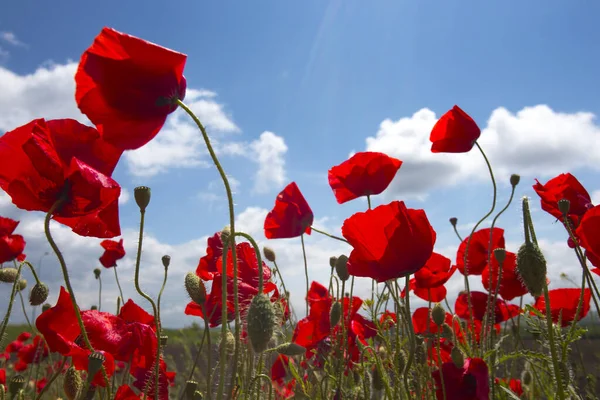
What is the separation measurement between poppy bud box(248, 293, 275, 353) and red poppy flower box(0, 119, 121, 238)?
0.45 meters

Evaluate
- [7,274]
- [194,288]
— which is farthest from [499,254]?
[7,274]

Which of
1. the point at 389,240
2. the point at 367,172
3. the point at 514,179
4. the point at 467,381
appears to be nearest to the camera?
the point at 389,240

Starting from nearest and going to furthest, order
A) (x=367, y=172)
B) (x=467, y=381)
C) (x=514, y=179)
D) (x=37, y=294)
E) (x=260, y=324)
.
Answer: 1. (x=260, y=324)
2. (x=467, y=381)
3. (x=37, y=294)
4. (x=367, y=172)
5. (x=514, y=179)

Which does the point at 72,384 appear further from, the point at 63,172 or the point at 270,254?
the point at 270,254

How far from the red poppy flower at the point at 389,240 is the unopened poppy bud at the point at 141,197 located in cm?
62

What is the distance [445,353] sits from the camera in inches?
106

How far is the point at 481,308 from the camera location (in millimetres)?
3000

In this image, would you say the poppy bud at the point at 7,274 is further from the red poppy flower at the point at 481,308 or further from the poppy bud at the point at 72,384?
the red poppy flower at the point at 481,308

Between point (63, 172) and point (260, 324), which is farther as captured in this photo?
point (63, 172)

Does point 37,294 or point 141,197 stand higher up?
point 141,197

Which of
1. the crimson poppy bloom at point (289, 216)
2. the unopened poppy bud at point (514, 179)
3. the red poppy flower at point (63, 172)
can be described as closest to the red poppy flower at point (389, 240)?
the red poppy flower at point (63, 172)

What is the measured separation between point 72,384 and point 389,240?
1094mm

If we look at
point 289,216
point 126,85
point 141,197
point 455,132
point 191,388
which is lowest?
point 191,388

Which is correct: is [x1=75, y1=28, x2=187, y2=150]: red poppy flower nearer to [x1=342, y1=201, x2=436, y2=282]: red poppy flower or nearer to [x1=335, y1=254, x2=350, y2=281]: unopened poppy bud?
[x1=342, y1=201, x2=436, y2=282]: red poppy flower
